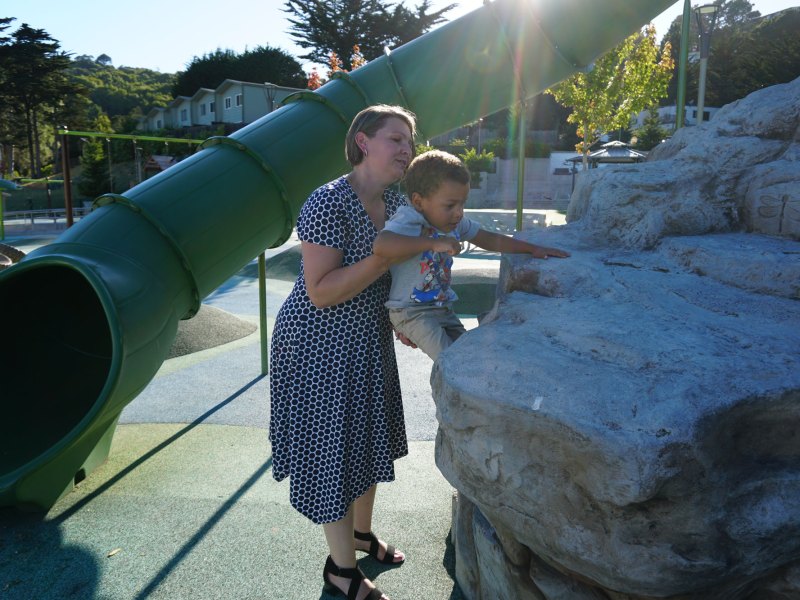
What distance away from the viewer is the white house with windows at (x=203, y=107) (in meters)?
41.1

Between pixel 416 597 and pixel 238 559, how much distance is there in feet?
2.55

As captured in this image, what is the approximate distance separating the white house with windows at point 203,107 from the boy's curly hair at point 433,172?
135ft

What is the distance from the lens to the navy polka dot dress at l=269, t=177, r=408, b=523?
2223 millimetres

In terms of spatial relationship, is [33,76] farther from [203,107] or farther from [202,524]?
[202,524]

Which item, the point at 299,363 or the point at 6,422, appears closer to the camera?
the point at 299,363

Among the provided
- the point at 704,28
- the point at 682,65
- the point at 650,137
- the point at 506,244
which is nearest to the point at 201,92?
the point at 650,137

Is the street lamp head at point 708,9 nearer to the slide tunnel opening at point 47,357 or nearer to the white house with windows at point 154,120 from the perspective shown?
the slide tunnel opening at point 47,357

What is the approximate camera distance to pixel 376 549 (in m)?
2.66

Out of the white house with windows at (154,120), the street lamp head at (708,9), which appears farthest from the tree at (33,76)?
the street lamp head at (708,9)

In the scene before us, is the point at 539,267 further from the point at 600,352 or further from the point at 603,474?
the point at 603,474

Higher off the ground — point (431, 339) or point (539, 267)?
point (539, 267)

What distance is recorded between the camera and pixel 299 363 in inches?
88.7

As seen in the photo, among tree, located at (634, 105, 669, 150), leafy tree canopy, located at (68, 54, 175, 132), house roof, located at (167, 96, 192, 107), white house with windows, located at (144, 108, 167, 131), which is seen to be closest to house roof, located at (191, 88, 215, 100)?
house roof, located at (167, 96, 192, 107)

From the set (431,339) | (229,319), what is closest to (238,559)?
(431,339)
